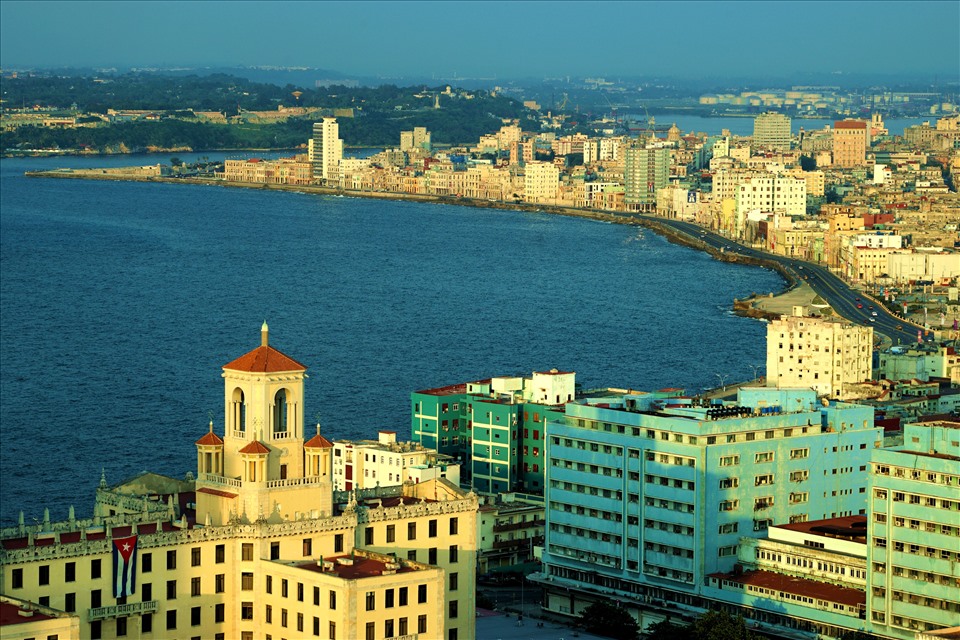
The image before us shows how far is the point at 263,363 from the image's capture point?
1501 cm

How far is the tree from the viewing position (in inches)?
705

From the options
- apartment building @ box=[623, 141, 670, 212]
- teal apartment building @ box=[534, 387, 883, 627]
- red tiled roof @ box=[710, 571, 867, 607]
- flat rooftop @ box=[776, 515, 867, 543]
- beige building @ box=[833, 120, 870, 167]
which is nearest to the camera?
red tiled roof @ box=[710, 571, 867, 607]

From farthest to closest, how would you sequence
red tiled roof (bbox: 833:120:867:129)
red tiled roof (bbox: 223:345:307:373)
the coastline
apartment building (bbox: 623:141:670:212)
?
red tiled roof (bbox: 833:120:867:129) → apartment building (bbox: 623:141:670:212) → the coastline → red tiled roof (bbox: 223:345:307:373)

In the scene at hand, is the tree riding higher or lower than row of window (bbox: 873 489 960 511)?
lower

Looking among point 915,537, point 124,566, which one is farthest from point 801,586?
point 124,566

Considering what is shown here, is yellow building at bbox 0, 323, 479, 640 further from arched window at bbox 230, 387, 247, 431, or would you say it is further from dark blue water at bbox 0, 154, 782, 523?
dark blue water at bbox 0, 154, 782, 523

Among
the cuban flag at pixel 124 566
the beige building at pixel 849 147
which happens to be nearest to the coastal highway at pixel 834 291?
the cuban flag at pixel 124 566

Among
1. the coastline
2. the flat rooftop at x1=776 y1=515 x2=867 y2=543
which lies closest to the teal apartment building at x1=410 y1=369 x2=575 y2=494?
the flat rooftop at x1=776 y1=515 x2=867 y2=543

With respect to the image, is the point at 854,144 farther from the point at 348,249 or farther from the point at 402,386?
the point at 402,386

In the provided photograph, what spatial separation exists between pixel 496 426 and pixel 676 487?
4.44 metres

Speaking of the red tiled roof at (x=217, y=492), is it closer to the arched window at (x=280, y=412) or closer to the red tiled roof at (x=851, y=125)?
the arched window at (x=280, y=412)

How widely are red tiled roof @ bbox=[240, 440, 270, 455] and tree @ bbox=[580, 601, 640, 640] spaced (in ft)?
13.8

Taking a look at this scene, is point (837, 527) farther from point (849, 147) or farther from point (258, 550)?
point (849, 147)

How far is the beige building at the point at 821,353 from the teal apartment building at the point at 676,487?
8796 millimetres
